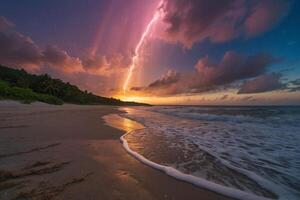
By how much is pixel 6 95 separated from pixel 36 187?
38489mm

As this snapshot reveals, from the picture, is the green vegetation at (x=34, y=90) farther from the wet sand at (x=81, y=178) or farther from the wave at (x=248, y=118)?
the wet sand at (x=81, y=178)

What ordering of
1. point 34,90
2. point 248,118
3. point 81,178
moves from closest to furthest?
point 81,178 → point 248,118 → point 34,90

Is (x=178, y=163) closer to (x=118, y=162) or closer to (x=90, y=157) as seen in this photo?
(x=118, y=162)

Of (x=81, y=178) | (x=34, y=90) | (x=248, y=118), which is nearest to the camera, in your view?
(x=81, y=178)

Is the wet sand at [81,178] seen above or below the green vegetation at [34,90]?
below

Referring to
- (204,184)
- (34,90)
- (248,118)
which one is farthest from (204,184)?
(34,90)

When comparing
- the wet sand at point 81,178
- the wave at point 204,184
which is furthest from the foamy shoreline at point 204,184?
the wet sand at point 81,178

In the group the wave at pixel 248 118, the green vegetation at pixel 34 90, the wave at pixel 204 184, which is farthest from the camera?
the green vegetation at pixel 34 90

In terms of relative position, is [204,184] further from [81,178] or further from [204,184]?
[81,178]

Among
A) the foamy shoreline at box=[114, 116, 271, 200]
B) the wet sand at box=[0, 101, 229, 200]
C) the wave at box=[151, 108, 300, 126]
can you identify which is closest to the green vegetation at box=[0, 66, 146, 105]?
the wave at box=[151, 108, 300, 126]

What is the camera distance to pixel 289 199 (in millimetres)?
2977

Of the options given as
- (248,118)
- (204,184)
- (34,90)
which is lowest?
(204,184)

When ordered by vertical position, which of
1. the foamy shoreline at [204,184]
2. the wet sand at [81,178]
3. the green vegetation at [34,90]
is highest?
the green vegetation at [34,90]

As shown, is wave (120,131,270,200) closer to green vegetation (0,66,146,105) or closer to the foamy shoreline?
the foamy shoreline
